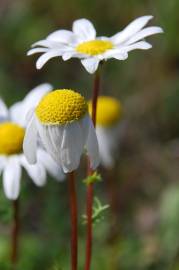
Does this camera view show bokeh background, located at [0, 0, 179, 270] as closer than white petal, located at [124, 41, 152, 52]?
No

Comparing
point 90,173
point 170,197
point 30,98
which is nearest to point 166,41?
point 170,197

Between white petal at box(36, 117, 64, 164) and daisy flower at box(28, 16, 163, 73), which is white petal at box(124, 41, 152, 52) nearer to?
daisy flower at box(28, 16, 163, 73)

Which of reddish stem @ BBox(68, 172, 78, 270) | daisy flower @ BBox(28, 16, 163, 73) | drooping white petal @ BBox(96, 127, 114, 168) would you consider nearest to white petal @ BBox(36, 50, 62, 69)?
daisy flower @ BBox(28, 16, 163, 73)

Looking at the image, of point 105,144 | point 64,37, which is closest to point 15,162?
point 64,37

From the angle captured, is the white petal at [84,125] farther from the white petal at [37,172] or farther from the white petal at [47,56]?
the white petal at [37,172]

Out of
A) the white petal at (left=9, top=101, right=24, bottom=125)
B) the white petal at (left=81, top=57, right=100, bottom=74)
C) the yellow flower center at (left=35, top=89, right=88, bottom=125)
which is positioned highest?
the white petal at (left=81, top=57, right=100, bottom=74)

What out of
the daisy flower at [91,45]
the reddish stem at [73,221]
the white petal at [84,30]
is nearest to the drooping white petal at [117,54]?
the daisy flower at [91,45]

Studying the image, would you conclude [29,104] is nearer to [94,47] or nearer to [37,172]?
[37,172]

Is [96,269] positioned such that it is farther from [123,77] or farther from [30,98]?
[123,77]
